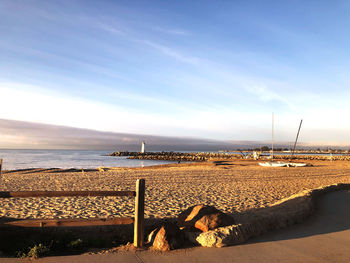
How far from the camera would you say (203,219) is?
5.34 m

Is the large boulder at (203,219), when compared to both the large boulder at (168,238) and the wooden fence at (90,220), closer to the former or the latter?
the large boulder at (168,238)

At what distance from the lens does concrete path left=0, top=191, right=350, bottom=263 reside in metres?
4.41

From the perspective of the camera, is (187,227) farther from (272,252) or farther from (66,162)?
(66,162)

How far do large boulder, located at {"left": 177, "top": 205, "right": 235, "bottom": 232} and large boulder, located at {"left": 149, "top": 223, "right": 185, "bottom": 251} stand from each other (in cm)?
38

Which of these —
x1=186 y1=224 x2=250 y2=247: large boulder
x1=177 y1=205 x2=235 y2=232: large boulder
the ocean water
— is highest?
x1=177 y1=205 x2=235 y2=232: large boulder

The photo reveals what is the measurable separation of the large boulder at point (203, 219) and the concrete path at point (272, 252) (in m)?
0.51

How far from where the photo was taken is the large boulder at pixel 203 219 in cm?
529

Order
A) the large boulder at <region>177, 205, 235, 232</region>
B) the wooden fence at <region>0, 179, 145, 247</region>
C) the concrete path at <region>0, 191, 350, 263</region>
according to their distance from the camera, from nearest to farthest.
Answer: the concrete path at <region>0, 191, 350, 263</region> → the wooden fence at <region>0, 179, 145, 247</region> → the large boulder at <region>177, 205, 235, 232</region>

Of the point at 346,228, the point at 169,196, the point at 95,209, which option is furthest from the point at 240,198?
the point at 95,209

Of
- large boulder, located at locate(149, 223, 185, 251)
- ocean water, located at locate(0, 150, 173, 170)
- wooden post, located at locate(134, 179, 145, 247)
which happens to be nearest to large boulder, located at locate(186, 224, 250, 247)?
large boulder, located at locate(149, 223, 185, 251)

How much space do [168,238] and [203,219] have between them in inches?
31.6

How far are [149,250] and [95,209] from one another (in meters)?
4.07

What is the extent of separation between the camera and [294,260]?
4.38m

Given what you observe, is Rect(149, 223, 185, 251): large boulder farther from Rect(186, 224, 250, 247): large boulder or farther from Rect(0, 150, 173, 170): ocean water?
Rect(0, 150, 173, 170): ocean water
